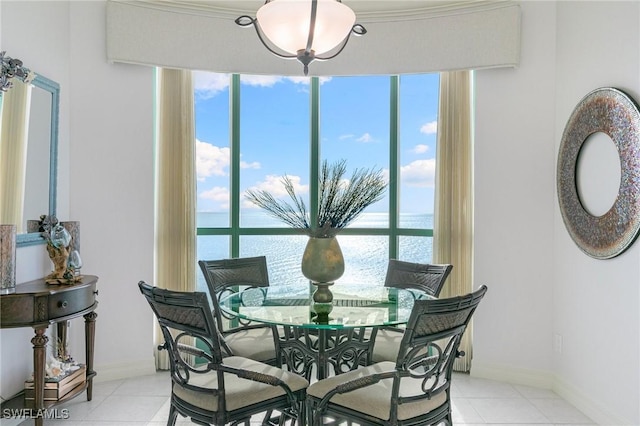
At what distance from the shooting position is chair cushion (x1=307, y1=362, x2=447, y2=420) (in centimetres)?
181

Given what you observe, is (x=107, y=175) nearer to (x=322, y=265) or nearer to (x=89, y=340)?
(x=89, y=340)

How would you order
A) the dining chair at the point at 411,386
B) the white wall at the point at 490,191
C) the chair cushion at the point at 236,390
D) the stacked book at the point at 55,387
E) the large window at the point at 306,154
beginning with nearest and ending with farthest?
the dining chair at the point at 411,386 → the chair cushion at the point at 236,390 → the stacked book at the point at 55,387 → the white wall at the point at 490,191 → the large window at the point at 306,154

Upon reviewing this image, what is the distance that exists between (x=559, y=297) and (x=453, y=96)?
1.75 metres

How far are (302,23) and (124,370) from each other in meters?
2.91

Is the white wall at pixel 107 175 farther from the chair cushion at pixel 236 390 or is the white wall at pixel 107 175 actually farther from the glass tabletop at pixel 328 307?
the chair cushion at pixel 236 390

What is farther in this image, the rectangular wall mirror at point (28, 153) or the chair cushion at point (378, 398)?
→ the rectangular wall mirror at point (28, 153)

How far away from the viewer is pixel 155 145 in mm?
3545

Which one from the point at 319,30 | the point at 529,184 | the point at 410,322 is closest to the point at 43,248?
the point at 319,30

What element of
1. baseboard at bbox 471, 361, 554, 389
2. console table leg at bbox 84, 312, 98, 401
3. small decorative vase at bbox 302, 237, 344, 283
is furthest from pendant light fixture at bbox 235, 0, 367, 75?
baseboard at bbox 471, 361, 554, 389

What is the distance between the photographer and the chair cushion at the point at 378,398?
181 centimetres

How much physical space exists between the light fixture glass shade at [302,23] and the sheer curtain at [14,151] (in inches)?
64.5

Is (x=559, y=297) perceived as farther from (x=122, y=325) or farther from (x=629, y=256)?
(x=122, y=325)

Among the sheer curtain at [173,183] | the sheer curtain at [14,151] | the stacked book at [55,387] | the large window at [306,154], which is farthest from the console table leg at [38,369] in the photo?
the large window at [306,154]

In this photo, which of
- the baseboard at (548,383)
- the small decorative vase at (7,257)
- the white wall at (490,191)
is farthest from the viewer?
the white wall at (490,191)
